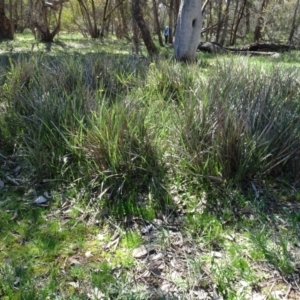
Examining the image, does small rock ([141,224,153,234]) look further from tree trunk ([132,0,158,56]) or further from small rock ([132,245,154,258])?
tree trunk ([132,0,158,56])

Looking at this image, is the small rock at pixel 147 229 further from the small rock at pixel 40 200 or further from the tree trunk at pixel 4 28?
the tree trunk at pixel 4 28

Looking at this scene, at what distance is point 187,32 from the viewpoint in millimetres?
8719

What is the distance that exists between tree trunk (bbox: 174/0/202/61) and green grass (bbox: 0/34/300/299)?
535 centimetres

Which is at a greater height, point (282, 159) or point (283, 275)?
point (282, 159)

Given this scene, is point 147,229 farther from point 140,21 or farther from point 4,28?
point 4,28

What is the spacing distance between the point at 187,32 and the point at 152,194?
7.07 metres

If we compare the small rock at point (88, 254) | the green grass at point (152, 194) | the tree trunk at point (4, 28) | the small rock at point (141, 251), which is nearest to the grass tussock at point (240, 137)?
the green grass at point (152, 194)

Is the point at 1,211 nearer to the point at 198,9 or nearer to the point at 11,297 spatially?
the point at 11,297

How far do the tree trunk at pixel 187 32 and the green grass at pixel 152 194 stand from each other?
17.5 feet

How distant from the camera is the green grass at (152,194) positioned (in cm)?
190

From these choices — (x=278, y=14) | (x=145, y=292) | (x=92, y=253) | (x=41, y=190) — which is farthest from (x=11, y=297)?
(x=278, y=14)

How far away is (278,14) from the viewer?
20984 millimetres

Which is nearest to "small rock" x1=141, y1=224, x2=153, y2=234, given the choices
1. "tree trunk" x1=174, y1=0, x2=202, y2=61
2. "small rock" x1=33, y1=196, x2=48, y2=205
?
"small rock" x1=33, y1=196, x2=48, y2=205

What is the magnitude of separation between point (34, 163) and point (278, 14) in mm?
21996
